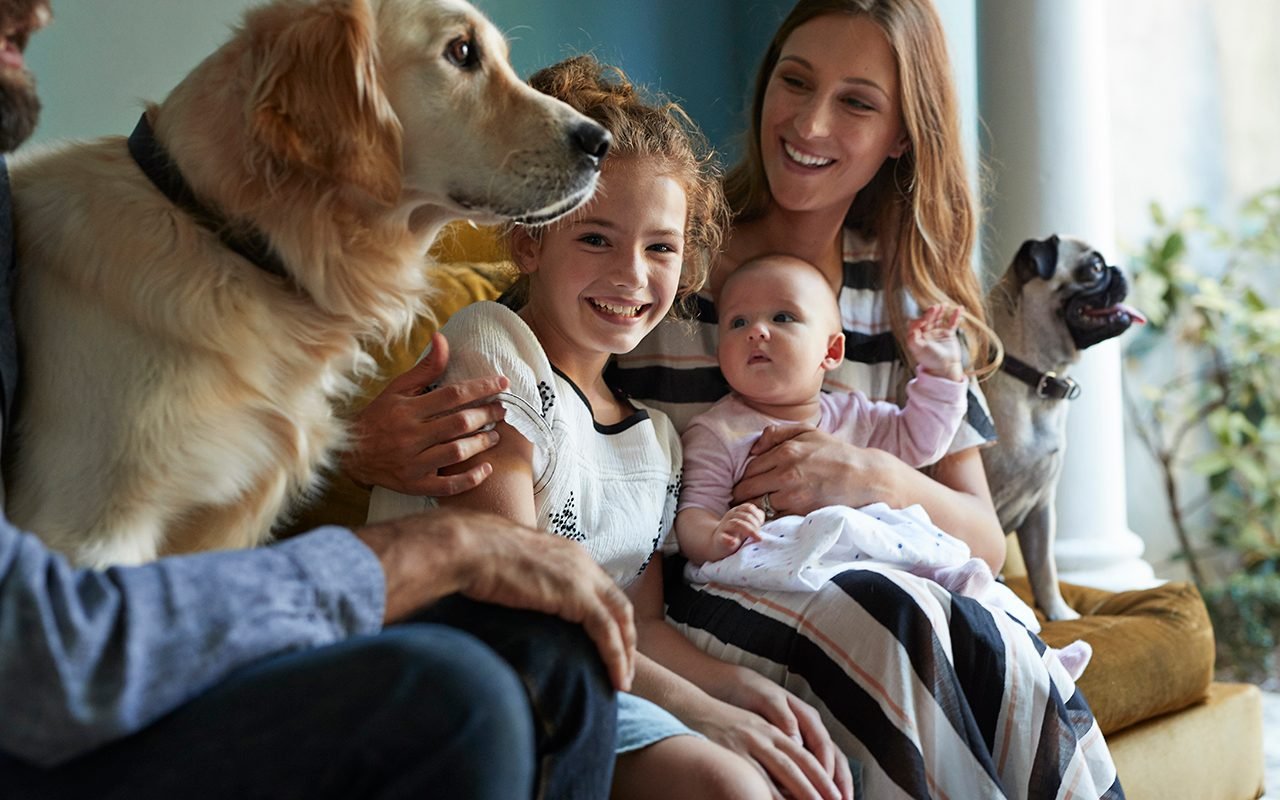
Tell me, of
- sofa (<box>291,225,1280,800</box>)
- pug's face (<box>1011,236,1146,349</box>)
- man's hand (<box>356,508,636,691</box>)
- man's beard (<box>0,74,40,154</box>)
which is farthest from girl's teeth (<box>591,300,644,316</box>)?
pug's face (<box>1011,236,1146,349</box>)

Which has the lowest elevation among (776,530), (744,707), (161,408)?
(744,707)

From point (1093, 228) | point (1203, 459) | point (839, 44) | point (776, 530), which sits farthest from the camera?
point (1203, 459)

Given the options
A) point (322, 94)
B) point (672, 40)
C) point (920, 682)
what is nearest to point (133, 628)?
point (322, 94)

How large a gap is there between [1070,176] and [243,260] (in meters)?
2.39

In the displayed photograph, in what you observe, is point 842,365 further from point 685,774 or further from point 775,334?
point 685,774

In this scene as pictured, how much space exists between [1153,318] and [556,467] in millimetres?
3227

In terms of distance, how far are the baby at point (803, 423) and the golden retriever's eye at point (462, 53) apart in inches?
23.3

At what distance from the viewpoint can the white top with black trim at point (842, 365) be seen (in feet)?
5.81

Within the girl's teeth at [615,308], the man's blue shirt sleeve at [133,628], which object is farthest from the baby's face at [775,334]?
the man's blue shirt sleeve at [133,628]

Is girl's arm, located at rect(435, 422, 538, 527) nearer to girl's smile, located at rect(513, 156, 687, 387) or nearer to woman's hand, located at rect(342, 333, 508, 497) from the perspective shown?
woman's hand, located at rect(342, 333, 508, 497)

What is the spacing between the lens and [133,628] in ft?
2.35

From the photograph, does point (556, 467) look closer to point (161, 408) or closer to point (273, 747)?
point (161, 408)

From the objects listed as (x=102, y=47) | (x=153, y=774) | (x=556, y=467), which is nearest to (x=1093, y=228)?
(x=556, y=467)

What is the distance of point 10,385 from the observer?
0.99 m
